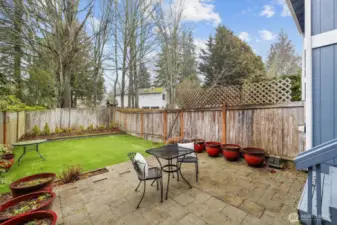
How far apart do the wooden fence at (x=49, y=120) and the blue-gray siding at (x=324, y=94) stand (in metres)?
8.14

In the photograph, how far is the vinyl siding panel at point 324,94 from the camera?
2.16m

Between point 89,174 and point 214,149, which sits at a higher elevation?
point 214,149

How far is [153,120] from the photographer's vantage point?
7195 mm

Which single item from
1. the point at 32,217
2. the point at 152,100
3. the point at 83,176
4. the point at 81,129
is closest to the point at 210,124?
the point at 83,176

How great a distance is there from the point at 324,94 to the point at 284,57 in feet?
58.4

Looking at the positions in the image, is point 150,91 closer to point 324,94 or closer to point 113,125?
point 113,125

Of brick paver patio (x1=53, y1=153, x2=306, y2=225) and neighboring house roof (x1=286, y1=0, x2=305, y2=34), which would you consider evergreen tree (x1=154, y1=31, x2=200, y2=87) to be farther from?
brick paver patio (x1=53, y1=153, x2=306, y2=225)

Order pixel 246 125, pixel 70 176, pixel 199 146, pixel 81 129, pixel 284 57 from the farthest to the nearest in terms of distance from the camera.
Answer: pixel 284 57 < pixel 81 129 < pixel 199 146 < pixel 246 125 < pixel 70 176

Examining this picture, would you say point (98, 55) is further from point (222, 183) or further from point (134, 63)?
point (222, 183)

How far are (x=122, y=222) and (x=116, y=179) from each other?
136 centimetres

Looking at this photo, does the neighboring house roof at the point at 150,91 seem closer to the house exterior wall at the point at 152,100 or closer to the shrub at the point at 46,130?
the house exterior wall at the point at 152,100

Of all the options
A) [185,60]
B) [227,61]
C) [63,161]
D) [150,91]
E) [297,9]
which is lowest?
[63,161]

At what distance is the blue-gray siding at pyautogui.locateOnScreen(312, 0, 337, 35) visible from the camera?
2.19 m

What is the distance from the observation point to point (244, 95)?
4.18 meters
